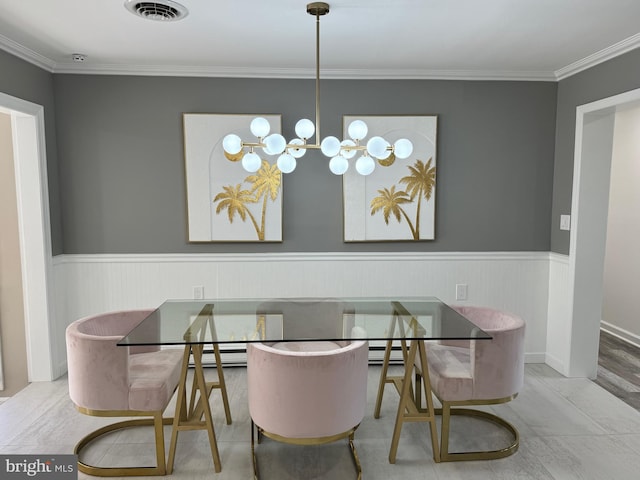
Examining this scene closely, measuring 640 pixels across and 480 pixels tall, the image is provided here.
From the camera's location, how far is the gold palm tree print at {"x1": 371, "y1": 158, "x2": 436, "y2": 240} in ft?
12.6

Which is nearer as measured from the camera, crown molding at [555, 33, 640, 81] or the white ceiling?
the white ceiling

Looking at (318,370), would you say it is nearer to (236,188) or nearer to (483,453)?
(483,453)

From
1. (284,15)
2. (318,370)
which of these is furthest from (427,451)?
(284,15)

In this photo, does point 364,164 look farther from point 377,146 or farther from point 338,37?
point 338,37

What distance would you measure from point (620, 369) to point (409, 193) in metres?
2.27

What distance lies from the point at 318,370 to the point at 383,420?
42.8 inches

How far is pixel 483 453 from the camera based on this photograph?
8.56ft

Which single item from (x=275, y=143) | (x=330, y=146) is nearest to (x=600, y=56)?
(x=330, y=146)

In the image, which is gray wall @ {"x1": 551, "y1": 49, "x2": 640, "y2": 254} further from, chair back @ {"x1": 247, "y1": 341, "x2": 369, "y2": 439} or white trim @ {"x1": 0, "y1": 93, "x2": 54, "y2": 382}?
white trim @ {"x1": 0, "y1": 93, "x2": 54, "y2": 382}

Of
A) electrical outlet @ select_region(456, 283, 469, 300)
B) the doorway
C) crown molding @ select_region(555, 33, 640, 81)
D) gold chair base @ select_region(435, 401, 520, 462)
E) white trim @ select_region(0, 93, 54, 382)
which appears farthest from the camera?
electrical outlet @ select_region(456, 283, 469, 300)

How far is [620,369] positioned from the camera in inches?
157

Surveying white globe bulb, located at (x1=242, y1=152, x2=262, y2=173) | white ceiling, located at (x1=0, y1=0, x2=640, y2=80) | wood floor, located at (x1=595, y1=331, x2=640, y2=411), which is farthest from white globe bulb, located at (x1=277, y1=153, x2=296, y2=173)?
wood floor, located at (x1=595, y1=331, x2=640, y2=411)

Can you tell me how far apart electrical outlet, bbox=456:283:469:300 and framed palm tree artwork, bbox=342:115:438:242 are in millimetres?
485

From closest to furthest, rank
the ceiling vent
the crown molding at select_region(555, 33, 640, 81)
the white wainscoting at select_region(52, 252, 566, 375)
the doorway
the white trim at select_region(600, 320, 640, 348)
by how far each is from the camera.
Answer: the ceiling vent < the crown molding at select_region(555, 33, 640, 81) < the doorway < the white wainscoting at select_region(52, 252, 566, 375) < the white trim at select_region(600, 320, 640, 348)
